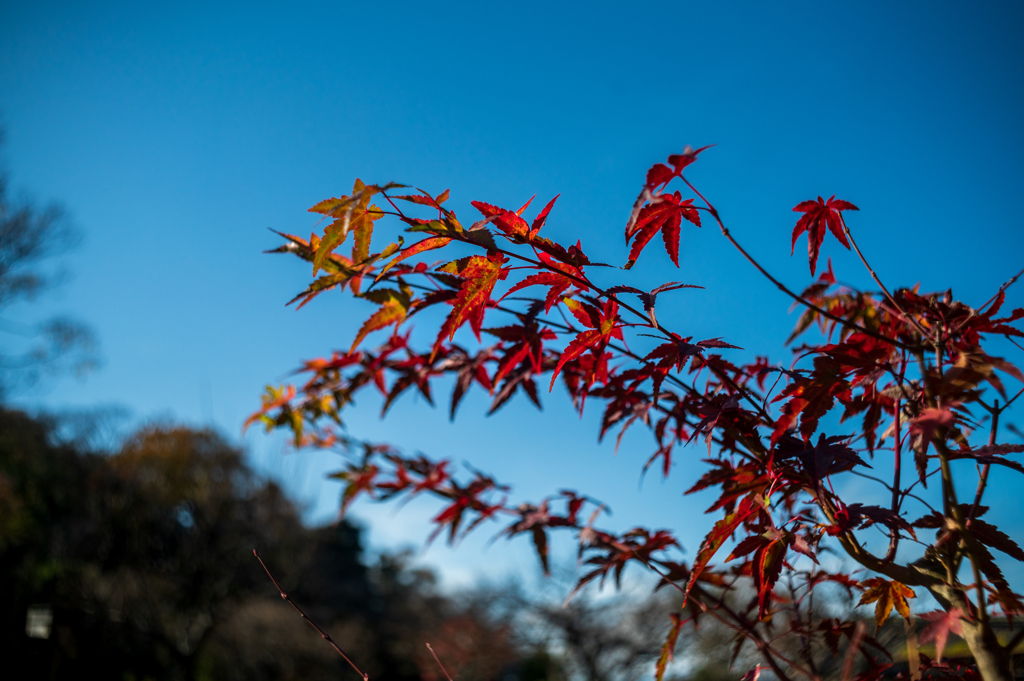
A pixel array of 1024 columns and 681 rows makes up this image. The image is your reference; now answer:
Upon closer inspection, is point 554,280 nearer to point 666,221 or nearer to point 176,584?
point 666,221

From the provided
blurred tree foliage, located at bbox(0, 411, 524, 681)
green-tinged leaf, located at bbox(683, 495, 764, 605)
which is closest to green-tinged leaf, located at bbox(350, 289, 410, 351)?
green-tinged leaf, located at bbox(683, 495, 764, 605)

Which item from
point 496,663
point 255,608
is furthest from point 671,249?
point 255,608

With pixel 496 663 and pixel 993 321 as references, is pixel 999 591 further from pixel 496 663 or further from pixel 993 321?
pixel 496 663

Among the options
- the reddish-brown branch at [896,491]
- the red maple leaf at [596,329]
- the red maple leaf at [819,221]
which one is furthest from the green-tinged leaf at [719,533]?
the red maple leaf at [819,221]

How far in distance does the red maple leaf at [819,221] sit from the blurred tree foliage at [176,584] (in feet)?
35.1

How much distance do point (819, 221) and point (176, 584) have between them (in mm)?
15370

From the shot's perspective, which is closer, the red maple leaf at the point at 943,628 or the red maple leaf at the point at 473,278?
the red maple leaf at the point at 943,628

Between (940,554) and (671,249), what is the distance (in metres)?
0.54

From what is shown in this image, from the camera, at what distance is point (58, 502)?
1229 centimetres

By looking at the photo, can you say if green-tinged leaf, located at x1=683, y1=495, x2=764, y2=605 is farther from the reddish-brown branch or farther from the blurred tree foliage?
the blurred tree foliage

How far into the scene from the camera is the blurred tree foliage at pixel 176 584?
1077cm

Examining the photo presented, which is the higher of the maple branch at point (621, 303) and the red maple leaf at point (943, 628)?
the maple branch at point (621, 303)

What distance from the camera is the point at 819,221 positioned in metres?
0.89

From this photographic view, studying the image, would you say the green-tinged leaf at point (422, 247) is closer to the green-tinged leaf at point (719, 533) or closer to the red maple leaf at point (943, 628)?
the green-tinged leaf at point (719, 533)
